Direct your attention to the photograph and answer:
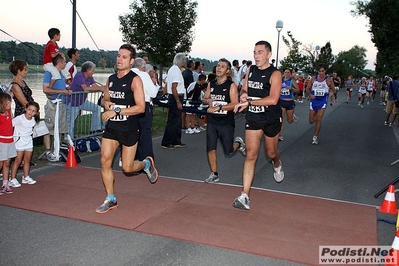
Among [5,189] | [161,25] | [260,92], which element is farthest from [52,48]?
[161,25]

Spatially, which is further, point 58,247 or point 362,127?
point 362,127

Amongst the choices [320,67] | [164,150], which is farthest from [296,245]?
[320,67]

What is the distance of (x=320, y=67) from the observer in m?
11.4

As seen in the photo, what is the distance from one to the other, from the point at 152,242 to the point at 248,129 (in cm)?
228

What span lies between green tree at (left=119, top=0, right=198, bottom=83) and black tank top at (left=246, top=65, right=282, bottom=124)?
1778 cm

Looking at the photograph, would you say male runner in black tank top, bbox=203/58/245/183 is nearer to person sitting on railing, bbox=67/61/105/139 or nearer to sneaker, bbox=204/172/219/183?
sneaker, bbox=204/172/219/183

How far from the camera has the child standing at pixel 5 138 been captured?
242 inches

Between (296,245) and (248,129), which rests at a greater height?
(248,129)

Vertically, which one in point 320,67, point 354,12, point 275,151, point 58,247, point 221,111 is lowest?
point 58,247

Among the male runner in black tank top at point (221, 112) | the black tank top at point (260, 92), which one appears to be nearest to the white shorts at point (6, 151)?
the male runner in black tank top at point (221, 112)

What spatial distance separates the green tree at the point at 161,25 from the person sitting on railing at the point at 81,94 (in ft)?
46.8

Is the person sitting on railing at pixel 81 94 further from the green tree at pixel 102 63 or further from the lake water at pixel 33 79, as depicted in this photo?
the green tree at pixel 102 63

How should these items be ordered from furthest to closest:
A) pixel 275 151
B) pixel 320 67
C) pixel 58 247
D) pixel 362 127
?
pixel 362 127 < pixel 320 67 < pixel 275 151 < pixel 58 247

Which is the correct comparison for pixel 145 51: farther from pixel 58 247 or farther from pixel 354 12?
pixel 58 247
